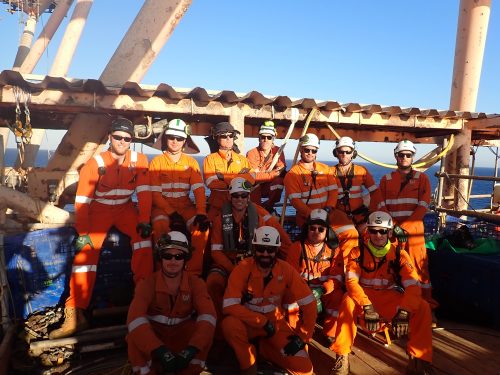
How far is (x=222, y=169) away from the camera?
5621mm

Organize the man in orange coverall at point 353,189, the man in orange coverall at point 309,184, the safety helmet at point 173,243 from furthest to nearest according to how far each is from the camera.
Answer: the man in orange coverall at point 353,189 < the man in orange coverall at point 309,184 < the safety helmet at point 173,243

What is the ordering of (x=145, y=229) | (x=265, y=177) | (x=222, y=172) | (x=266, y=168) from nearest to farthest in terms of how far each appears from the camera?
(x=145, y=229) → (x=222, y=172) → (x=265, y=177) → (x=266, y=168)

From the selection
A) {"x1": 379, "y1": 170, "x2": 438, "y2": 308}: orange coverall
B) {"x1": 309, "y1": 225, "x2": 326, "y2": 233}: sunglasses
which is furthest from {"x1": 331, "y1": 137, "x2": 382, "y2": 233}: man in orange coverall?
{"x1": 309, "y1": 225, "x2": 326, "y2": 233}: sunglasses

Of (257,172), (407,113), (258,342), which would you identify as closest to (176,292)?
(258,342)

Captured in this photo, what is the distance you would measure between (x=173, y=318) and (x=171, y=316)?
3 cm

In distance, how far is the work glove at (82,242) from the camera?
4652 millimetres

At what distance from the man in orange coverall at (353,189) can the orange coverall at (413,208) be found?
189mm

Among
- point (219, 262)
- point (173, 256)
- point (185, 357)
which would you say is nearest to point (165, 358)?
point (185, 357)

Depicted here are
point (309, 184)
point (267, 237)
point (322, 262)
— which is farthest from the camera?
point (309, 184)

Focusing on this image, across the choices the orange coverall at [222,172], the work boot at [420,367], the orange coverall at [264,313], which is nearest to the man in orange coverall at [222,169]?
the orange coverall at [222,172]

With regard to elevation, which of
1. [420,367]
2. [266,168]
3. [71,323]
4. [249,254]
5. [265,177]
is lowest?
[71,323]

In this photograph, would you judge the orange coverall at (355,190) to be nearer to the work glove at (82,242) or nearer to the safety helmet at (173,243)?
the safety helmet at (173,243)

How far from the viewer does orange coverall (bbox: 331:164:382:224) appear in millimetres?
5914

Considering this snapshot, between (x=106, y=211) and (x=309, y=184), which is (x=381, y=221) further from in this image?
(x=106, y=211)
